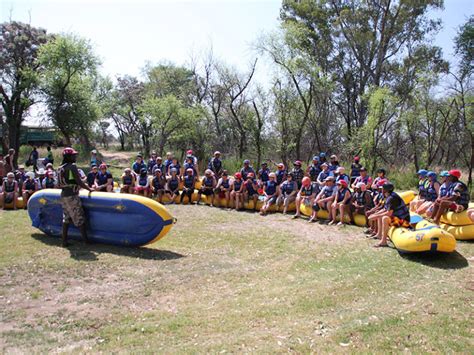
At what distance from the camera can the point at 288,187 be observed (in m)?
Answer: 11.1

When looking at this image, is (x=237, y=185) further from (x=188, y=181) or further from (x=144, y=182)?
(x=144, y=182)

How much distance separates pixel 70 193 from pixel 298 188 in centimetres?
666

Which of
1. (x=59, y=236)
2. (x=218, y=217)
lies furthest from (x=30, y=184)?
(x=218, y=217)

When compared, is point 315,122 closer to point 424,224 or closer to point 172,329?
point 424,224

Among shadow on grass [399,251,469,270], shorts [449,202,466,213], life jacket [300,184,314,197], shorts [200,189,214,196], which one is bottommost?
shadow on grass [399,251,469,270]

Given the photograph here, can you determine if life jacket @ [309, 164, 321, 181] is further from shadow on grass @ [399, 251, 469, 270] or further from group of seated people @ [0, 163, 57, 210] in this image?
group of seated people @ [0, 163, 57, 210]

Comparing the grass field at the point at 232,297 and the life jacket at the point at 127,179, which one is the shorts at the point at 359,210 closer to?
the grass field at the point at 232,297

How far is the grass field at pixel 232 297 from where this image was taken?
13.4 feet

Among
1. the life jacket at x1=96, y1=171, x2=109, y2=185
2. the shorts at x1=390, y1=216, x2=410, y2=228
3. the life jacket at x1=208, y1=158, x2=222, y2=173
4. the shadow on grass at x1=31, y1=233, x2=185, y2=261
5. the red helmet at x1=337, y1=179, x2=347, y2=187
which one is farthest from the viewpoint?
the life jacket at x1=208, y1=158, x2=222, y2=173

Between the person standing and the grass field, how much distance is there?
0.41 metres

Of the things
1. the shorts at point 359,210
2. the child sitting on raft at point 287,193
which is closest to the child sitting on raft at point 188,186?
the child sitting on raft at point 287,193

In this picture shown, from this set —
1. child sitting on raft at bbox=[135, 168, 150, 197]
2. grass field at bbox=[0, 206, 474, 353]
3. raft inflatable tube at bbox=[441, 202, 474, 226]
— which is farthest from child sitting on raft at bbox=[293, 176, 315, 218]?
child sitting on raft at bbox=[135, 168, 150, 197]

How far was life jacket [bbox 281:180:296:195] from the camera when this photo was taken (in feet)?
36.5

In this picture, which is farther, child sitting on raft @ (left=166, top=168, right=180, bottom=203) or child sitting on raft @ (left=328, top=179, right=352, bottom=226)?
child sitting on raft @ (left=166, top=168, right=180, bottom=203)
